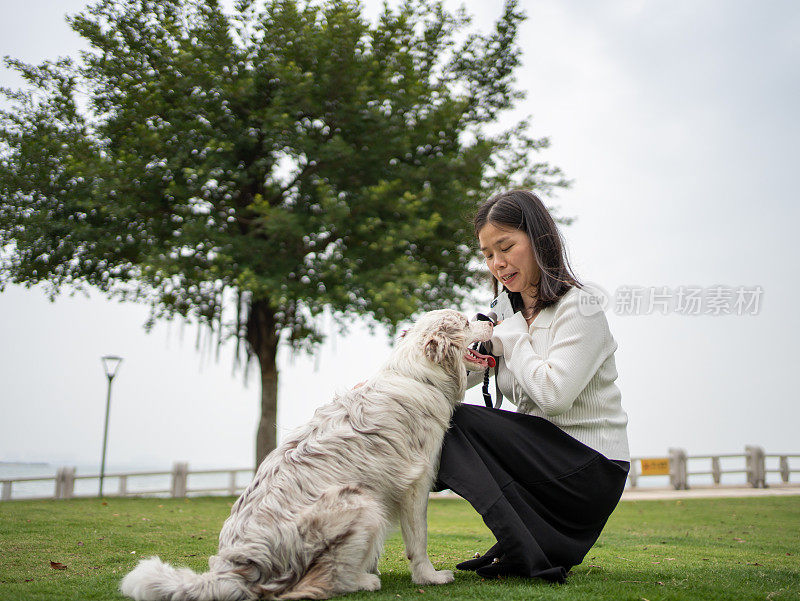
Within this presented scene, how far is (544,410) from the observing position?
414 centimetres

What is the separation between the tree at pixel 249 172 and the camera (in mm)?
15617

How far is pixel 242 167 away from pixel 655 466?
1878 cm

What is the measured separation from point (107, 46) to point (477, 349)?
51.9 feet

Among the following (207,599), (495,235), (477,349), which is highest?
(495,235)

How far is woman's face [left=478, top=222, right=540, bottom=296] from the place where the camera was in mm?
4593

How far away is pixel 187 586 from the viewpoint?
10.9ft

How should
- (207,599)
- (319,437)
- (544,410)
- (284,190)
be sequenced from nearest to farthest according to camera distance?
1. (207,599)
2. (319,437)
3. (544,410)
4. (284,190)

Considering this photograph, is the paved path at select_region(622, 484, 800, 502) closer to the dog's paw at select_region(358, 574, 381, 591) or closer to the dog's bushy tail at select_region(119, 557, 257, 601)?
the dog's paw at select_region(358, 574, 381, 591)

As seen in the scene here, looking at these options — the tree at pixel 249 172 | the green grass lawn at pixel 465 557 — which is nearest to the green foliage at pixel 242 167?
Answer: the tree at pixel 249 172

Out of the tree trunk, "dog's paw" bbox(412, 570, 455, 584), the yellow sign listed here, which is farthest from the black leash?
the yellow sign

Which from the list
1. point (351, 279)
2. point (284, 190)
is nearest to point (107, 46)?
point (284, 190)

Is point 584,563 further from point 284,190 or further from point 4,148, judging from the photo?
point 4,148

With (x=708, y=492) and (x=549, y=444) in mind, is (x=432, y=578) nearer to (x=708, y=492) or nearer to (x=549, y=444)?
(x=549, y=444)

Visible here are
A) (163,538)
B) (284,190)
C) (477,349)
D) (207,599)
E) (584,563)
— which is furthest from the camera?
(284,190)
